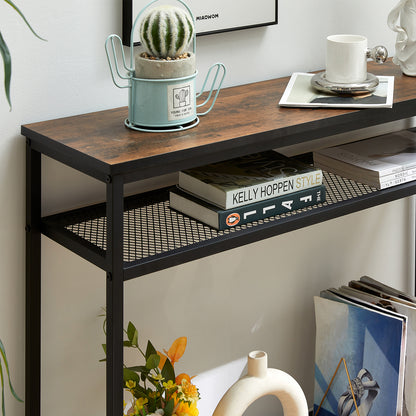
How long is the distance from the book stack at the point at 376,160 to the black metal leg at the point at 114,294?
0.58 m

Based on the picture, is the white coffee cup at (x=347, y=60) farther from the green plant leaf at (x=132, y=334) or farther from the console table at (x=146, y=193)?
the green plant leaf at (x=132, y=334)

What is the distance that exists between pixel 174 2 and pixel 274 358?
2.87ft

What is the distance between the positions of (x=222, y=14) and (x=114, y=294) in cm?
61

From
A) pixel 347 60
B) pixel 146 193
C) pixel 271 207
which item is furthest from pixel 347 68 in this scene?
pixel 146 193

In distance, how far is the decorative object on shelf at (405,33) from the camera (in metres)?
1.60

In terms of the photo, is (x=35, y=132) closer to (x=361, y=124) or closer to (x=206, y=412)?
(x=361, y=124)

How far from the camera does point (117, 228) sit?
3.84 ft

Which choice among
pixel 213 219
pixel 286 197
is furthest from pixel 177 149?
pixel 286 197

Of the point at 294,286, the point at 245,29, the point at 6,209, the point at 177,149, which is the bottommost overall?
the point at 294,286

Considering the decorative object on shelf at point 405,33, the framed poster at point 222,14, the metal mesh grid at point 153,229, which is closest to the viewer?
the metal mesh grid at point 153,229

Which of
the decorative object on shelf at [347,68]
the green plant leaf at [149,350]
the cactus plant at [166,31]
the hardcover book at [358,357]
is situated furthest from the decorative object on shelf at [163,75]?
the hardcover book at [358,357]

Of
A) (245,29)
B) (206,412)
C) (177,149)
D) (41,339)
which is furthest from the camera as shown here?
(206,412)

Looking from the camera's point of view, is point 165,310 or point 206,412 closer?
point 165,310

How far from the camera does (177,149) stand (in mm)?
1196
